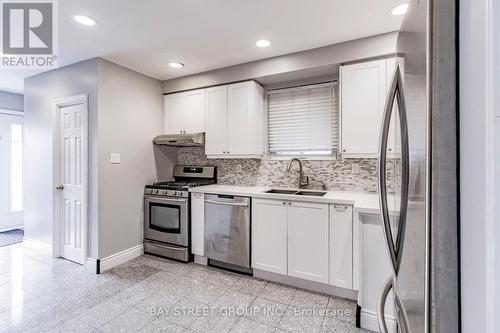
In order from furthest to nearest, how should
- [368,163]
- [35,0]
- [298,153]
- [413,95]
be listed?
[298,153] → [368,163] → [35,0] → [413,95]

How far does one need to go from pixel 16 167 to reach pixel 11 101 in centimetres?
128

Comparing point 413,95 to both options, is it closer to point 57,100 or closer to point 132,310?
point 132,310

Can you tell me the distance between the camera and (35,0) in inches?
76.0

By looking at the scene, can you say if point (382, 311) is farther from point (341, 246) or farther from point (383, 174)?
point (341, 246)

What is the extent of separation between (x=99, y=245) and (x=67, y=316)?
921 millimetres

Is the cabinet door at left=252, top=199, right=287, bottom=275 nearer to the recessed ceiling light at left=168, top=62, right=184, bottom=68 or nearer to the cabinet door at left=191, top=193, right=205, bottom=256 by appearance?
the cabinet door at left=191, top=193, right=205, bottom=256

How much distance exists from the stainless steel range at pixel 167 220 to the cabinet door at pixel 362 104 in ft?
6.97

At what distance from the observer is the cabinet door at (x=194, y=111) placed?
3438 millimetres

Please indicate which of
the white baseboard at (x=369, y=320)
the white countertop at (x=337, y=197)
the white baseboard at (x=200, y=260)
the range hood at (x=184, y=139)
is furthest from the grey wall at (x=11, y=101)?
the white baseboard at (x=369, y=320)

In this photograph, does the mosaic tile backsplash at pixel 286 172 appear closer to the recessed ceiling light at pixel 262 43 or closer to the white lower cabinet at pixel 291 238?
the white lower cabinet at pixel 291 238

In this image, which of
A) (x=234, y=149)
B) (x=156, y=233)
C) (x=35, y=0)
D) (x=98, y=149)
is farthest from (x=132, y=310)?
(x=35, y=0)

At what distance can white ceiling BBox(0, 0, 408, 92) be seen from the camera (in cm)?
196

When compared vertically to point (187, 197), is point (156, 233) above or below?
below

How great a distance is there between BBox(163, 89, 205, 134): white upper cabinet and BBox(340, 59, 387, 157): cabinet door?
1.93 meters
